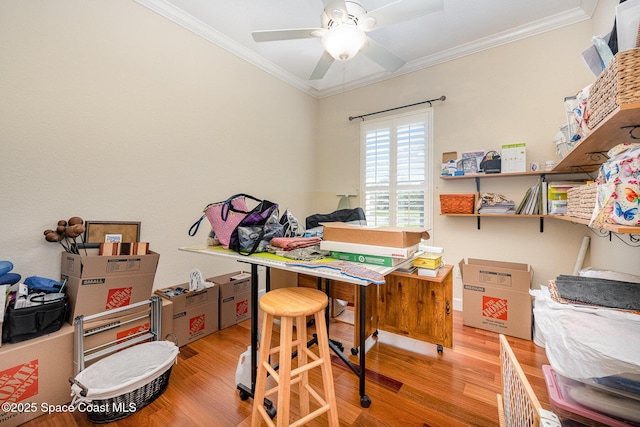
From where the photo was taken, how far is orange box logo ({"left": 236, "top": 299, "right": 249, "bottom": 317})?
2641 mm

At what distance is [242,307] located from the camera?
105 inches

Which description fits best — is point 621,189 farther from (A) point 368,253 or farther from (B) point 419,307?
(B) point 419,307

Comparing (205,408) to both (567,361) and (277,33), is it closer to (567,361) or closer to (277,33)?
(567,361)

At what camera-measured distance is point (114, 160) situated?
2.08 m

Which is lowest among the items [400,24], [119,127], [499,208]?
[499,208]

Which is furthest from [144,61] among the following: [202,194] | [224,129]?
[202,194]

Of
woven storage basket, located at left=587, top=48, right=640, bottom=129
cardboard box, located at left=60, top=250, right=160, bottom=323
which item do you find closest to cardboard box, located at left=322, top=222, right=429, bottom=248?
woven storage basket, located at left=587, top=48, right=640, bottom=129

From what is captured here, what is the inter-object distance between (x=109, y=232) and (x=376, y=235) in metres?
2.03

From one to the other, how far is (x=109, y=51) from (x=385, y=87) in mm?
2907

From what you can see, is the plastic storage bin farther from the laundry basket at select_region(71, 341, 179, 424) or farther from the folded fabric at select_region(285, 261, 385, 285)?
the laundry basket at select_region(71, 341, 179, 424)

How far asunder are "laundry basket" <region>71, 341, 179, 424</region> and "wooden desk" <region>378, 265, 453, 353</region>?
157cm

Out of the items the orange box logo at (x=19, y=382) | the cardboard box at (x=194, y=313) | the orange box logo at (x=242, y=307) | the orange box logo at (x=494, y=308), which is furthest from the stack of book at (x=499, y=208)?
the orange box logo at (x=19, y=382)

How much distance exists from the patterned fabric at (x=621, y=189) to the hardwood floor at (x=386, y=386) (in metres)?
1.21

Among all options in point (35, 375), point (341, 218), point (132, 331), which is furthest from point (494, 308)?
point (35, 375)
